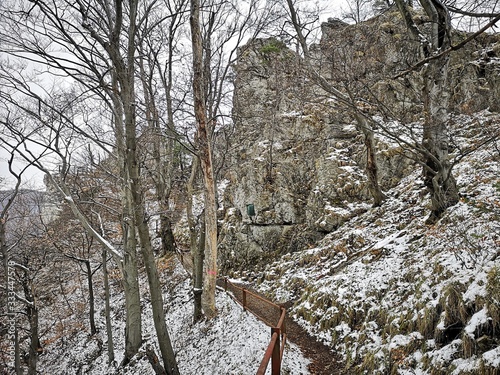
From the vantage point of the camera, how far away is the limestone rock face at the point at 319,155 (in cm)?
1249

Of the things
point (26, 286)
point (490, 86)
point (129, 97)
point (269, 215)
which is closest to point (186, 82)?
point (129, 97)

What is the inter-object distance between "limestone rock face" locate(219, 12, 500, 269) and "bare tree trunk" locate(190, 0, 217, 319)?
423 centimetres

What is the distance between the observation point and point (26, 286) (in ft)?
34.8

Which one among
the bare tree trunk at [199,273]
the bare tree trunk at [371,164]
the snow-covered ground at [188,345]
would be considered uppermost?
the bare tree trunk at [371,164]

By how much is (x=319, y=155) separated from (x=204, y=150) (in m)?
9.37

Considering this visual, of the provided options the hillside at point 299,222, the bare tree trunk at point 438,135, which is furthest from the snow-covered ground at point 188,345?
the bare tree trunk at point 438,135

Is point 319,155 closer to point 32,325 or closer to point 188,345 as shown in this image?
point 188,345

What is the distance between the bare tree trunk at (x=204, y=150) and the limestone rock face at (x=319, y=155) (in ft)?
13.9

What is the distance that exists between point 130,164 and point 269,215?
9997mm

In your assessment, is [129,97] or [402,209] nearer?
[129,97]

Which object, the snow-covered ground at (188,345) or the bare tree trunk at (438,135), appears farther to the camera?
the bare tree trunk at (438,135)

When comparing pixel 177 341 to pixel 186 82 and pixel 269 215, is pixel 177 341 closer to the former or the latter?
pixel 269 215

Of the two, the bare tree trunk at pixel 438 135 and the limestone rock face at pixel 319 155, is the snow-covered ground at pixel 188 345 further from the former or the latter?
the bare tree trunk at pixel 438 135

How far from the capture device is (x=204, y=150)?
6.97m
